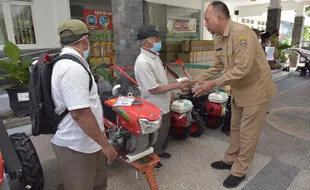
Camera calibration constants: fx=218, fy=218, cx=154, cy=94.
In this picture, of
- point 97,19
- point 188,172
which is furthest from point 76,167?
point 97,19

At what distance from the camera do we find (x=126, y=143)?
6.72 feet

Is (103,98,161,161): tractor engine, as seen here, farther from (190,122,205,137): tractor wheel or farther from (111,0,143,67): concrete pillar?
(111,0,143,67): concrete pillar

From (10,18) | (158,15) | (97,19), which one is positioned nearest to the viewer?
(10,18)

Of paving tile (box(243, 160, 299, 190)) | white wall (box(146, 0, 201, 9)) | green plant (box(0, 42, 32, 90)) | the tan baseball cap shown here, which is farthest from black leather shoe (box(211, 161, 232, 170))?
white wall (box(146, 0, 201, 9))

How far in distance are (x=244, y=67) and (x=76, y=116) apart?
5.20ft

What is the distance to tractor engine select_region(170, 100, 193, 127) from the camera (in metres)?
3.06

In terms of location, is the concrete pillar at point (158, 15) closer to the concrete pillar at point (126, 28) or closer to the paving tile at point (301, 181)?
the concrete pillar at point (126, 28)

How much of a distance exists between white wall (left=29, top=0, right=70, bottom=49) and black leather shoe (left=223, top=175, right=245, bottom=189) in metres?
6.13

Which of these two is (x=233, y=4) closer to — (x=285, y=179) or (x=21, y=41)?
(x=21, y=41)

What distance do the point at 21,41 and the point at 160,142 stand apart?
5447 mm

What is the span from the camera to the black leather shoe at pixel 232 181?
2.38m

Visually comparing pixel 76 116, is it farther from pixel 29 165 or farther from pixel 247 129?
pixel 247 129

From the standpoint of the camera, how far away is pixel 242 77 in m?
2.12

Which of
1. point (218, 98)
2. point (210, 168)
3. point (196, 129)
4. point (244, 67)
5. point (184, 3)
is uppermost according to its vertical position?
point (184, 3)
